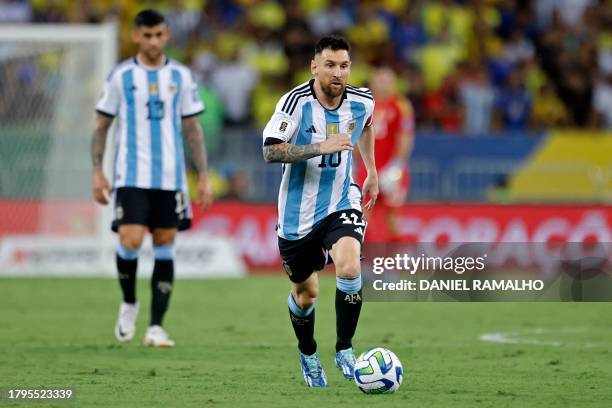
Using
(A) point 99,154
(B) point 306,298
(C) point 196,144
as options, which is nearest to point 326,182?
(B) point 306,298

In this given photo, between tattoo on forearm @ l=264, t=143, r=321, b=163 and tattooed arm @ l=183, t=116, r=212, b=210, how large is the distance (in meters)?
2.44

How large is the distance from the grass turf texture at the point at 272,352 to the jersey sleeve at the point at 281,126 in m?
1.44

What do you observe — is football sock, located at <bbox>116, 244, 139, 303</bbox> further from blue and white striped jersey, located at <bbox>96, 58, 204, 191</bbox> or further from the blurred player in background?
the blurred player in background

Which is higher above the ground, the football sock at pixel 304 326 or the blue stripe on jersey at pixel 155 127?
the blue stripe on jersey at pixel 155 127

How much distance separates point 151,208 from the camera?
9742mm

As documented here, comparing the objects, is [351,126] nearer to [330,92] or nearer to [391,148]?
[330,92]

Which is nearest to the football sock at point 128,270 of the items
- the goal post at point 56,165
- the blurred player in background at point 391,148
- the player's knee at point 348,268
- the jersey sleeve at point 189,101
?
the jersey sleeve at point 189,101

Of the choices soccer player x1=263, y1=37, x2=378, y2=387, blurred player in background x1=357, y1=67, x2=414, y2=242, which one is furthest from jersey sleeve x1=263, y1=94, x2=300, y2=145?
blurred player in background x1=357, y1=67, x2=414, y2=242

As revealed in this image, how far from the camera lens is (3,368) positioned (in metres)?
8.10

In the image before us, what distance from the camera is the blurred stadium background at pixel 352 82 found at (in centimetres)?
1570

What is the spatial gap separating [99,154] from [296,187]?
2.58 m

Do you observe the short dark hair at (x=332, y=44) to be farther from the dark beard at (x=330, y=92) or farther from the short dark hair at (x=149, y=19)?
the short dark hair at (x=149, y=19)

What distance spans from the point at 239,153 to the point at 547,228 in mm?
4231

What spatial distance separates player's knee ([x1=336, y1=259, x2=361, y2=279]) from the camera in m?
7.20
